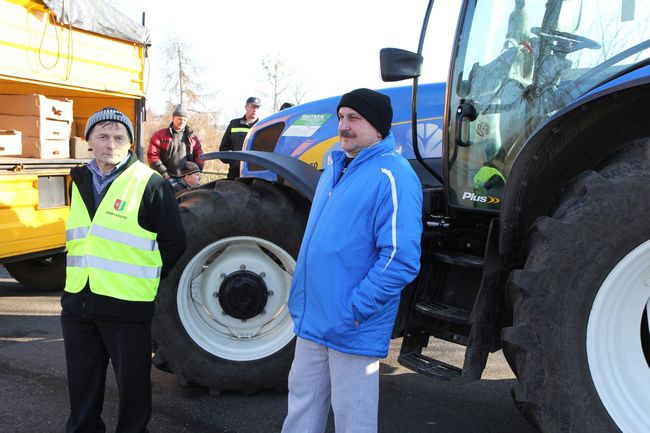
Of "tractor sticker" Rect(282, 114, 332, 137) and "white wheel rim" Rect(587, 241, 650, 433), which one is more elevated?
Answer: "tractor sticker" Rect(282, 114, 332, 137)

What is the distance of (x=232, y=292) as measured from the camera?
371 cm

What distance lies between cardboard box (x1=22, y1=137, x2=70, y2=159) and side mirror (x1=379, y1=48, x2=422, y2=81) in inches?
136

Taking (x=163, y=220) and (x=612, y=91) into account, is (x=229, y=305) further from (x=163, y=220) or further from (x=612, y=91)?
(x=612, y=91)

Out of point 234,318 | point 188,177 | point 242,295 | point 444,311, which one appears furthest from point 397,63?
point 188,177

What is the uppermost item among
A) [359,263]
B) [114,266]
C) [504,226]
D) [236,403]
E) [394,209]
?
[394,209]

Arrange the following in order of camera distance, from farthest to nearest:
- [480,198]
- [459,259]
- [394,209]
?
[480,198] → [459,259] → [394,209]

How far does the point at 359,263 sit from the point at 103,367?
56.6 inches

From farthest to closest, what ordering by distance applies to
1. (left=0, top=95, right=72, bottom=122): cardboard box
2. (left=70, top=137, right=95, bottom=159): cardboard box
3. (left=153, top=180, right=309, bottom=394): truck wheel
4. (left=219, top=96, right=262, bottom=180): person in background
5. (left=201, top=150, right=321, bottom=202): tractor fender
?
1. (left=219, top=96, right=262, bottom=180): person in background
2. (left=70, top=137, right=95, bottom=159): cardboard box
3. (left=0, top=95, right=72, bottom=122): cardboard box
4. (left=153, top=180, right=309, bottom=394): truck wheel
5. (left=201, top=150, right=321, bottom=202): tractor fender

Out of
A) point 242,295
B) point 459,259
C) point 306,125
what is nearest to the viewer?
point 459,259

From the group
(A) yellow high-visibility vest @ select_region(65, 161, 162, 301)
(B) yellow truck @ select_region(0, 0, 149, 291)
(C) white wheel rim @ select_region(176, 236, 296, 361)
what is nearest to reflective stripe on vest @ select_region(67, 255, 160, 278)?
(A) yellow high-visibility vest @ select_region(65, 161, 162, 301)

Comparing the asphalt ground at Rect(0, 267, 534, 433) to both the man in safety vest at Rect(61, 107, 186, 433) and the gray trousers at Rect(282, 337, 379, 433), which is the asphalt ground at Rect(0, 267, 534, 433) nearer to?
the man in safety vest at Rect(61, 107, 186, 433)

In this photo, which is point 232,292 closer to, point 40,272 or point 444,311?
point 444,311

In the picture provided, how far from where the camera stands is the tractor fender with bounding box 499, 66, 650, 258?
8.28ft

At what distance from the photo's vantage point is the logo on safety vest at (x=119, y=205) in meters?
2.77
